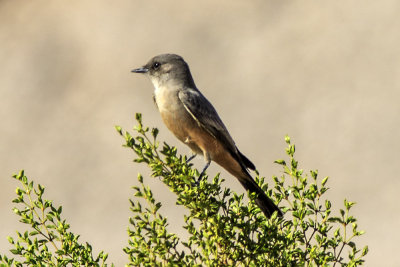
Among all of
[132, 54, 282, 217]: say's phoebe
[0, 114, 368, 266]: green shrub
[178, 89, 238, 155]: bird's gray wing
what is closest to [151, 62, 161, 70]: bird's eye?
[132, 54, 282, 217]: say's phoebe

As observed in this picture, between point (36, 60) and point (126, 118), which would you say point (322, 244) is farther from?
point (36, 60)

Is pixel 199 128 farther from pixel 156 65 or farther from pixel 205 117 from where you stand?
pixel 156 65

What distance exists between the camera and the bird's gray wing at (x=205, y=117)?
607 cm

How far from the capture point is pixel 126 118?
17094 millimetres

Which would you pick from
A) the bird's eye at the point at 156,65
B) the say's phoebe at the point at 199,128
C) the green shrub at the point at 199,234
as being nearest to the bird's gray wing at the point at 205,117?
the say's phoebe at the point at 199,128

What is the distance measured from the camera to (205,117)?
6105 mm

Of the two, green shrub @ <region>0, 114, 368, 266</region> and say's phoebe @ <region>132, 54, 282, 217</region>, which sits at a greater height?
say's phoebe @ <region>132, 54, 282, 217</region>

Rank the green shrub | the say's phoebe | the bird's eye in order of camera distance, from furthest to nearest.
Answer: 1. the bird's eye
2. the say's phoebe
3. the green shrub

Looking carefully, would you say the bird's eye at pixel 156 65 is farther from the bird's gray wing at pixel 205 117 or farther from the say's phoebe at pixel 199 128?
the bird's gray wing at pixel 205 117

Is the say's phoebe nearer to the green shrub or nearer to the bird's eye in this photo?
the bird's eye

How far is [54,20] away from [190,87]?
14.2 metres

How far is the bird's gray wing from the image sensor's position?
6.07m

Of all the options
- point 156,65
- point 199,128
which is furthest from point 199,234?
point 156,65

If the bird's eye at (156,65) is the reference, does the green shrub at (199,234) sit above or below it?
below
